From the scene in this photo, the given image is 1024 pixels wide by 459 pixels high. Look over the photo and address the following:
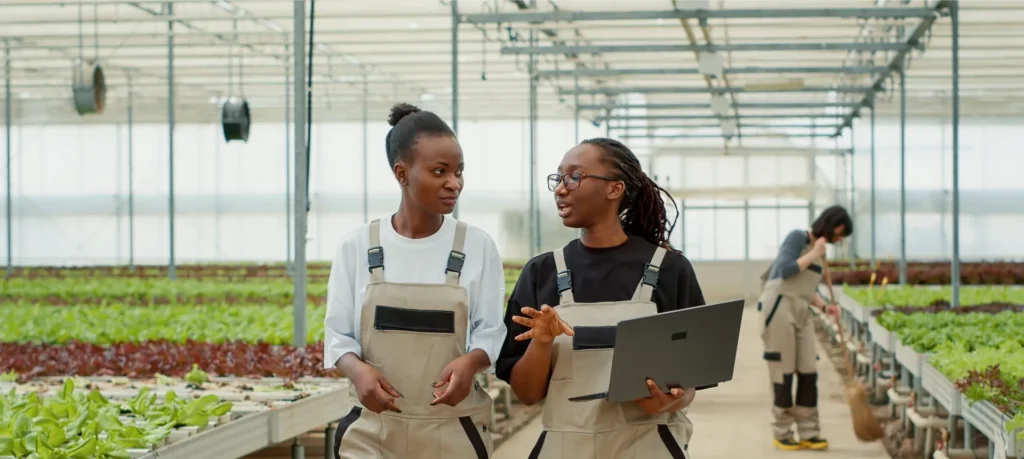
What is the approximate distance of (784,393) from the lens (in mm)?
7188

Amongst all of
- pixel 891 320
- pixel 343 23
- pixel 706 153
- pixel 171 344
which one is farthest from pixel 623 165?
pixel 706 153

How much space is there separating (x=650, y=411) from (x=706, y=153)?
2422 cm

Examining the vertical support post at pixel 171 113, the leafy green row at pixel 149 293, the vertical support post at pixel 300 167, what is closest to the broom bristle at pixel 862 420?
the vertical support post at pixel 300 167

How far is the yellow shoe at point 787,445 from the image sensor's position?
288 inches

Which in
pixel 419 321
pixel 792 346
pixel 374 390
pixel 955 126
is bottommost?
pixel 792 346

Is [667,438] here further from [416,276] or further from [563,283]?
[416,276]

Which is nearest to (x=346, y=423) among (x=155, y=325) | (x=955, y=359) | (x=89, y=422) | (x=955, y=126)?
(x=89, y=422)

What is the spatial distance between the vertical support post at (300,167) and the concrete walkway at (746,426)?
134cm


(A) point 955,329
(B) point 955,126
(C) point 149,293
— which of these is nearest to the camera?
(A) point 955,329

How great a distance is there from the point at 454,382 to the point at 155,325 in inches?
229

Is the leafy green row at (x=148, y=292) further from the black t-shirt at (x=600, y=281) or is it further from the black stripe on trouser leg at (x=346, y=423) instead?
the black t-shirt at (x=600, y=281)

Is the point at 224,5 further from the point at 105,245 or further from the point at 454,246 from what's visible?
the point at 105,245

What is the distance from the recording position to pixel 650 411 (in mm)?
2471

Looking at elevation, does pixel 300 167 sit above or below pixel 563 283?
above
